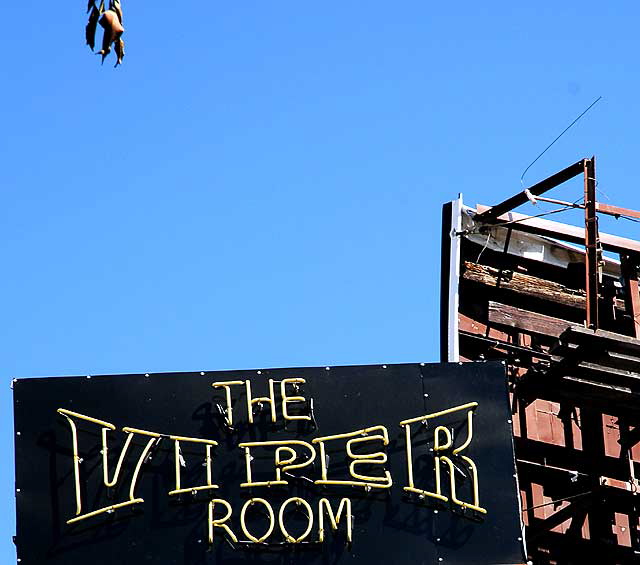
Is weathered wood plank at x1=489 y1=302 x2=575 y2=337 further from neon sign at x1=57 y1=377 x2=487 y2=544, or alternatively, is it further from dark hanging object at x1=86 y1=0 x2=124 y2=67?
dark hanging object at x1=86 y1=0 x2=124 y2=67

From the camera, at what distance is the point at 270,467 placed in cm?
1566

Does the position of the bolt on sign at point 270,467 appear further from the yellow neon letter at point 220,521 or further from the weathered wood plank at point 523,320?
the weathered wood plank at point 523,320

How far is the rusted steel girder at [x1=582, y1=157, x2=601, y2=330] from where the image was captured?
59.8 ft

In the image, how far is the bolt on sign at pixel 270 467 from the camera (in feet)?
50.1

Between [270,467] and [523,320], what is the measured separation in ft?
18.6

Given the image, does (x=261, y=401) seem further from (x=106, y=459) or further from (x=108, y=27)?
(x=108, y=27)

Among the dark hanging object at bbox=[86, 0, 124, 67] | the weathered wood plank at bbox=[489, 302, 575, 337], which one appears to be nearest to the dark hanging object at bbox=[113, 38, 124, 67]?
the dark hanging object at bbox=[86, 0, 124, 67]

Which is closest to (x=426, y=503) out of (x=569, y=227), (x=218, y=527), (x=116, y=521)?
(x=218, y=527)

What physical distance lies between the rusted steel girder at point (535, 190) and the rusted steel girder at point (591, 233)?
14 centimetres

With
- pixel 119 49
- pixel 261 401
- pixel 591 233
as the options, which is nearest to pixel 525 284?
pixel 591 233

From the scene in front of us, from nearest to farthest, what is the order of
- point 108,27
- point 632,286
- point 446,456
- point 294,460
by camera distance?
point 108,27 → point 294,460 → point 446,456 → point 632,286

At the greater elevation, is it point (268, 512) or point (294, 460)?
point (294, 460)

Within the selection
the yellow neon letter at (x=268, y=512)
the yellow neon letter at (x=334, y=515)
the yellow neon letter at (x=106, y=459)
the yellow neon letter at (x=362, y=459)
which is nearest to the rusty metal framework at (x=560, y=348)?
the yellow neon letter at (x=362, y=459)

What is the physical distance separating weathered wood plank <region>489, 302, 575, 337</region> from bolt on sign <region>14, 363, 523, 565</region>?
383 cm
